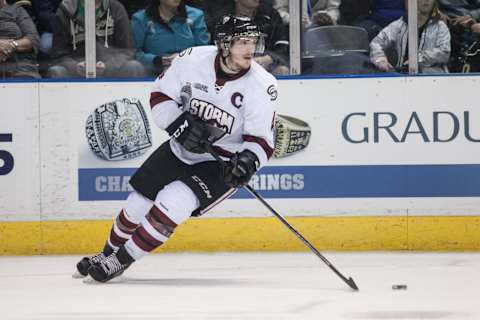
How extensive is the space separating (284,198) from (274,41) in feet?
2.92

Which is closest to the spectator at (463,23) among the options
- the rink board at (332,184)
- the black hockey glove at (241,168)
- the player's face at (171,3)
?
the rink board at (332,184)

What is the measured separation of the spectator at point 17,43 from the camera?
700 cm

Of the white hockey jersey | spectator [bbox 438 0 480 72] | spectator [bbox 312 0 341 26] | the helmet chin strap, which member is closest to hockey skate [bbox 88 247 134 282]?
the white hockey jersey

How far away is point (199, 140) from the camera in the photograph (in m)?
5.23

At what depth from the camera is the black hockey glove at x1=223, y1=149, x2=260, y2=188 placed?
16.9 ft

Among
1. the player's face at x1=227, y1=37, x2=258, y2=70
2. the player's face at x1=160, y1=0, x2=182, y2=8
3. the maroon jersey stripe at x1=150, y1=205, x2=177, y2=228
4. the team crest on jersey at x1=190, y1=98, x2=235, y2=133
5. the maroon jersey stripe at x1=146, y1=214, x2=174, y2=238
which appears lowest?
the maroon jersey stripe at x1=146, y1=214, x2=174, y2=238

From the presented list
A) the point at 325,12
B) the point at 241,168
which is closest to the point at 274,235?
the point at 325,12

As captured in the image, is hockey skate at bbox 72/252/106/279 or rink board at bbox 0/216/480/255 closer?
hockey skate at bbox 72/252/106/279

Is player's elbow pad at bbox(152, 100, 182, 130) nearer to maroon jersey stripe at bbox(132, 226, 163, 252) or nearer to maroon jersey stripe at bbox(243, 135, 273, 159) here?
maroon jersey stripe at bbox(243, 135, 273, 159)

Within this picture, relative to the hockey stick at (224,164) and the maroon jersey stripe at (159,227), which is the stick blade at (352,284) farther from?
the maroon jersey stripe at (159,227)

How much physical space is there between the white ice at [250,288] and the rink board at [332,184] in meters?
0.19

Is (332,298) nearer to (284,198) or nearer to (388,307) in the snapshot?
(388,307)

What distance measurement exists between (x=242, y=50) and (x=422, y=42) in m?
2.01

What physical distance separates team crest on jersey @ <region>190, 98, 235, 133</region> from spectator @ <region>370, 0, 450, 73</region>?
186cm
